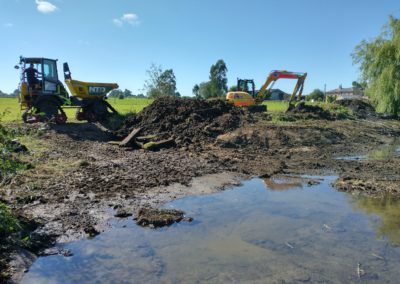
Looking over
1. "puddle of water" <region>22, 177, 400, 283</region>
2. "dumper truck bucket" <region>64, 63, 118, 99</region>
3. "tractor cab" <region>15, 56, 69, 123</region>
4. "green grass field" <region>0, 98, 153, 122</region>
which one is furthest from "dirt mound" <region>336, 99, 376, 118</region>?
"puddle of water" <region>22, 177, 400, 283</region>

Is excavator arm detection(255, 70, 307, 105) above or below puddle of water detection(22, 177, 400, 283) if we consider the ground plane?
above

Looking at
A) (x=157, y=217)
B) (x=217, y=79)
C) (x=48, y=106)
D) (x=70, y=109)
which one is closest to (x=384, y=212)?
(x=157, y=217)

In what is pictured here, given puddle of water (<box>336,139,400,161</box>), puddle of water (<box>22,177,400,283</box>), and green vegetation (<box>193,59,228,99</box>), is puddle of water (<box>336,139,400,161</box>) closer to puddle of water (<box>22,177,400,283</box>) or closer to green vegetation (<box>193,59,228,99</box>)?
puddle of water (<box>22,177,400,283</box>)

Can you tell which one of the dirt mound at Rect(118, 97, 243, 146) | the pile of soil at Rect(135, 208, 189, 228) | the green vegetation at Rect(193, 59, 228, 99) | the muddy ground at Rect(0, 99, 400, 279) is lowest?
the pile of soil at Rect(135, 208, 189, 228)

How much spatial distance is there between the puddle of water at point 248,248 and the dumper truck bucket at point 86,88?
1412cm

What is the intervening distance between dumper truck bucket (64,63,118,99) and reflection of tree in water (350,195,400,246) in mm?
15900

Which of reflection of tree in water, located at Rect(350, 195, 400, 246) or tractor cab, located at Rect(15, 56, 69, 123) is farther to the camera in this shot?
tractor cab, located at Rect(15, 56, 69, 123)

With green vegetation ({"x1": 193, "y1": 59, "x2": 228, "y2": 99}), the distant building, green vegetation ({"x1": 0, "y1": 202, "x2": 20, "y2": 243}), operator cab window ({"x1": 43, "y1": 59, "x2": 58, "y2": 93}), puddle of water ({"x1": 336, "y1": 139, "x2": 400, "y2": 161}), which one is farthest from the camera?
green vegetation ({"x1": 193, "y1": 59, "x2": 228, "y2": 99})

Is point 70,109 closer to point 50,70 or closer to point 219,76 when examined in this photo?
point 50,70

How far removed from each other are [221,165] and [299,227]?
18.6 feet

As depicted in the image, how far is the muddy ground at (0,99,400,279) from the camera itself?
7.62 metres

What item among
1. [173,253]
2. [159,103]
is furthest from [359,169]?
[159,103]

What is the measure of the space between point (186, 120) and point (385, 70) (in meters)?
12.1

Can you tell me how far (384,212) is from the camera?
8.19 m
